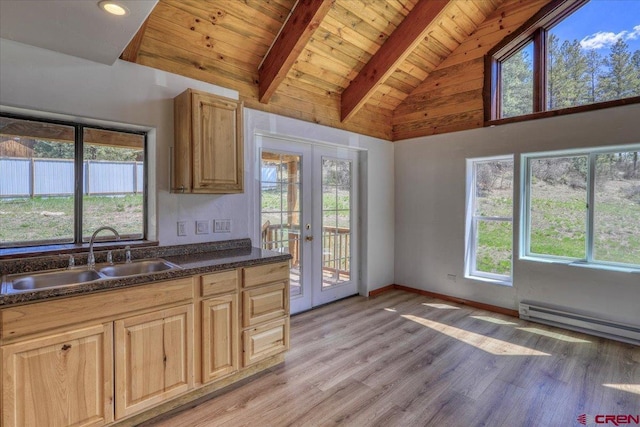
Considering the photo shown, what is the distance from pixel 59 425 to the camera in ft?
5.49

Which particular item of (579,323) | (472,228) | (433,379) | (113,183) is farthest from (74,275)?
(579,323)

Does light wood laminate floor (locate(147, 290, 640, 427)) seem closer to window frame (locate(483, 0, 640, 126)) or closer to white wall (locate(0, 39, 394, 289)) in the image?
white wall (locate(0, 39, 394, 289))

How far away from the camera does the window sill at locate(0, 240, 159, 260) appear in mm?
2023

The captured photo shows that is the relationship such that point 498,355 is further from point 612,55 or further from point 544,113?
point 612,55

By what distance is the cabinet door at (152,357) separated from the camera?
1862 millimetres

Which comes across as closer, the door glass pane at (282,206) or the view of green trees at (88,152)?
the view of green trees at (88,152)

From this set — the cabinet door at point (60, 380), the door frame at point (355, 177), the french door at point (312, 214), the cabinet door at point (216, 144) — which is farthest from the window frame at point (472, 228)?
the cabinet door at point (60, 380)

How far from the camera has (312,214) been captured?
12.9ft

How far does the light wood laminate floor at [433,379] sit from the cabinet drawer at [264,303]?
0.45 m

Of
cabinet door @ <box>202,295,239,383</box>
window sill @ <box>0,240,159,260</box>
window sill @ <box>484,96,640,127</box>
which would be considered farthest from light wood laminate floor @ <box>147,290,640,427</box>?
window sill @ <box>484,96,640,127</box>

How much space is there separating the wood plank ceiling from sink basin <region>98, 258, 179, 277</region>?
60.0 inches

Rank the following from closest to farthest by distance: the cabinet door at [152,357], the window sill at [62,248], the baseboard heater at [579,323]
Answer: the cabinet door at [152,357] < the window sill at [62,248] < the baseboard heater at [579,323]

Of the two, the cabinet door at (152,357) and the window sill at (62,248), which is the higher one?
the window sill at (62,248)

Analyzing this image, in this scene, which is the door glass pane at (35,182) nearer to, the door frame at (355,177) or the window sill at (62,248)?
the window sill at (62,248)
